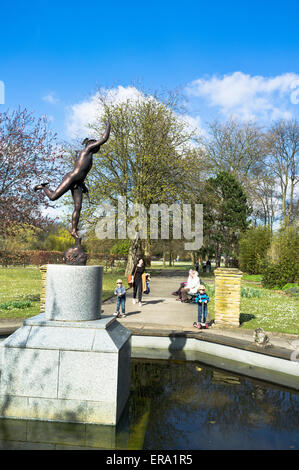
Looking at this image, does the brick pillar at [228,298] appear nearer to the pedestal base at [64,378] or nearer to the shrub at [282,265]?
the pedestal base at [64,378]

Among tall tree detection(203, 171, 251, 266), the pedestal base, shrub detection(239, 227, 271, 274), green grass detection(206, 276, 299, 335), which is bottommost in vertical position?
green grass detection(206, 276, 299, 335)

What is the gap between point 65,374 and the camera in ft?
13.5

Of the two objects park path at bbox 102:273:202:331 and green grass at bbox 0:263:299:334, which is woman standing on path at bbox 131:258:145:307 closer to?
park path at bbox 102:273:202:331

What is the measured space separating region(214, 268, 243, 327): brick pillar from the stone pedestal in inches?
205

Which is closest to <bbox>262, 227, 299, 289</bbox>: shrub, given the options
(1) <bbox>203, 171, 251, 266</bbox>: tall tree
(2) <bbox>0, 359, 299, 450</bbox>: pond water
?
(1) <bbox>203, 171, 251, 266</bbox>: tall tree

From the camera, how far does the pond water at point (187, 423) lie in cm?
355

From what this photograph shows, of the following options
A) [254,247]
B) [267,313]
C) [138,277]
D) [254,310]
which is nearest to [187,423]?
[267,313]

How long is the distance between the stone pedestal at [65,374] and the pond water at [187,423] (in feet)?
0.48

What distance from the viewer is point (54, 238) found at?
168 ft

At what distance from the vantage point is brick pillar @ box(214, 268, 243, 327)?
9.08 m

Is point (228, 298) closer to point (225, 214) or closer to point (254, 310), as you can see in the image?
point (254, 310)
